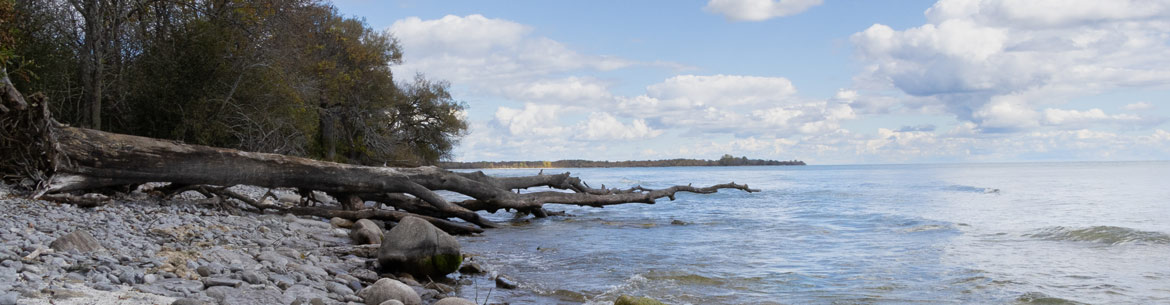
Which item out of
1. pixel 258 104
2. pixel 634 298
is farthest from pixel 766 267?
pixel 258 104

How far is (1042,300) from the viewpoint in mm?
7145

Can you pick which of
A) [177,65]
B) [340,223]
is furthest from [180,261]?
[177,65]

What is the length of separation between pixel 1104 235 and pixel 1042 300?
6.78m

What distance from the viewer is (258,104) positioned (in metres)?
17.1

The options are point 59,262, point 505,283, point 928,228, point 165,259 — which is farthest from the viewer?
point 928,228

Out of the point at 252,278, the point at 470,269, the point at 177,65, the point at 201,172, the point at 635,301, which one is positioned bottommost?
the point at 470,269

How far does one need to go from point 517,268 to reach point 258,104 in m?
11.0

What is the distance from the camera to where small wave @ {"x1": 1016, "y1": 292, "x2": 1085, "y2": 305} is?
7010 millimetres

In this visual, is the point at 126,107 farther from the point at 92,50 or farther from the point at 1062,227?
the point at 1062,227

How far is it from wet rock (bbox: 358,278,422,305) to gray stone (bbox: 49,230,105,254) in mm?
2045

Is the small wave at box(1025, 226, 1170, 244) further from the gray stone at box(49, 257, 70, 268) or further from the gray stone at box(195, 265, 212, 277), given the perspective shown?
the gray stone at box(49, 257, 70, 268)

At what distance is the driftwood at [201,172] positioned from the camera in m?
8.54

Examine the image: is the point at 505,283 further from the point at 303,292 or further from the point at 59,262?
the point at 59,262

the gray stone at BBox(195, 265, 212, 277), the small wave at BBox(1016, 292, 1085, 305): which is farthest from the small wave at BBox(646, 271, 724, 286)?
the gray stone at BBox(195, 265, 212, 277)
